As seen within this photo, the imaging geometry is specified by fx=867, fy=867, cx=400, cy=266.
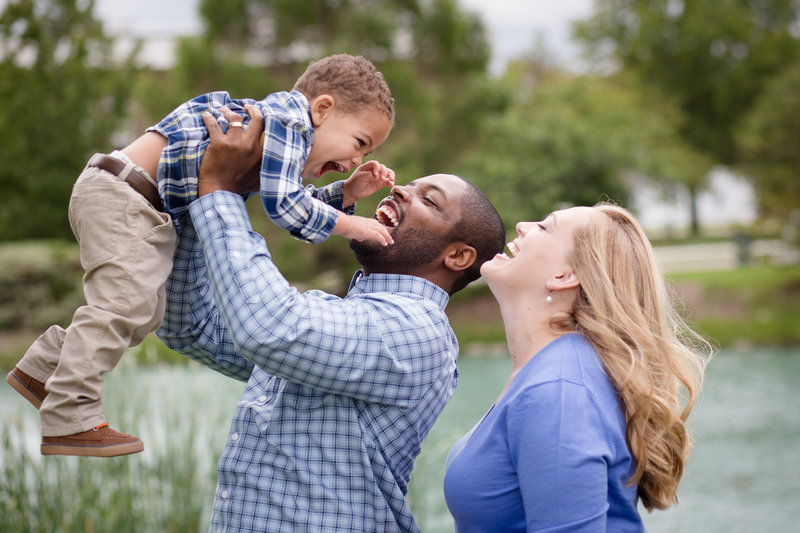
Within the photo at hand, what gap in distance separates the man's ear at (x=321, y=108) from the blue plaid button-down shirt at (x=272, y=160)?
78mm

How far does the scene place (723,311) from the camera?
1761 centimetres

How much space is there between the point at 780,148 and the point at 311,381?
1787cm

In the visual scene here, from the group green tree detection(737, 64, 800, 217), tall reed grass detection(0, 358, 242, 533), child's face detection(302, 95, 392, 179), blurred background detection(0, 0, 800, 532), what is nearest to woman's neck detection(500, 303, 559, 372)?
child's face detection(302, 95, 392, 179)

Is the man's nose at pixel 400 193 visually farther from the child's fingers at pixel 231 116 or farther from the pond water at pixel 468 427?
the pond water at pixel 468 427

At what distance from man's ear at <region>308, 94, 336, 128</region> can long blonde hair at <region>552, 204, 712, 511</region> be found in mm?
776

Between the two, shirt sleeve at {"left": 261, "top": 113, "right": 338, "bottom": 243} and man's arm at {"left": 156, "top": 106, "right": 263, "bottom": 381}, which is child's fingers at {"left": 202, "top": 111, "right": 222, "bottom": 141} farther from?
man's arm at {"left": 156, "top": 106, "right": 263, "bottom": 381}

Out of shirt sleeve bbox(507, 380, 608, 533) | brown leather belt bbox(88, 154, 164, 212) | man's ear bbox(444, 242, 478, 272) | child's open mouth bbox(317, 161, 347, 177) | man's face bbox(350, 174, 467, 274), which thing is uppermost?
brown leather belt bbox(88, 154, 164, 212)

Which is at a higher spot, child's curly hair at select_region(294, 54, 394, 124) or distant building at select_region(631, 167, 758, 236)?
child's curly hair at select_region(294, 54, 394, 124)

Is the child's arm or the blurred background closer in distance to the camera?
the child's arm

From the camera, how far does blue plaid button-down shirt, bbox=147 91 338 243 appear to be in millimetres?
2008

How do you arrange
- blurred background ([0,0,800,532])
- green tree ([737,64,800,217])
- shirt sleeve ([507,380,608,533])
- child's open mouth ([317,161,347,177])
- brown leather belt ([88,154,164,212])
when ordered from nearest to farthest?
shirt sleeve ([507,380,608,533]) → brown leather belt ([88,154,164,212]) → child's open mouth ([317,161,347,177]) → blurred background ([0,0,800,532]) → green tree ([737,64,800,217])

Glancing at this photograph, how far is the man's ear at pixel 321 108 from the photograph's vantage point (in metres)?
2.35

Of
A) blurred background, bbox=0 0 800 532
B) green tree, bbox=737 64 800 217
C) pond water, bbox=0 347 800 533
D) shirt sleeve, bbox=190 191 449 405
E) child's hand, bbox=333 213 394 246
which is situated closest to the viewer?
shirt sleeve, bbox=190 191 449 405

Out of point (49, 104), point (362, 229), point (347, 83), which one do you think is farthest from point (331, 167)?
point (49, 104)
